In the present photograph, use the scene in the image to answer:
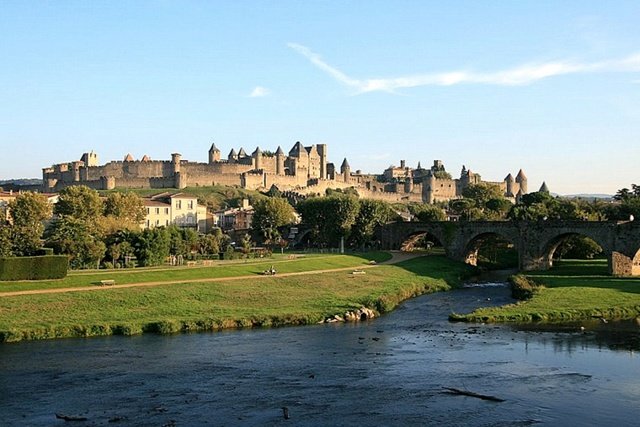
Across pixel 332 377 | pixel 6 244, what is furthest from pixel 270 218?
pixel 332 377

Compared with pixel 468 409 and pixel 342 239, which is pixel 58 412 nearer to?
pixel 468 409

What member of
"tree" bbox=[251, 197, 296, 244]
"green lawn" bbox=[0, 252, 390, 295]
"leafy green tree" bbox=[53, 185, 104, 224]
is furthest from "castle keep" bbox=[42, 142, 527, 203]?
"green lawn" bbox=[0, 252, 390, 295]

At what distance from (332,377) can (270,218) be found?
6324cm

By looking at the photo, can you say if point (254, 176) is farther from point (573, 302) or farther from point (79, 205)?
point (573, 302)

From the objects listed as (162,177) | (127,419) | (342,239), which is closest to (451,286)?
(342,239)

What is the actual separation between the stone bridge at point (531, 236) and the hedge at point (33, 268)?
1556 inches

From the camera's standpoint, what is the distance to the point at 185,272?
46.6m

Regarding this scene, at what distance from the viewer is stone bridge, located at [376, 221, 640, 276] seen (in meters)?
56.4

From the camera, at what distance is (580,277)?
174 ft

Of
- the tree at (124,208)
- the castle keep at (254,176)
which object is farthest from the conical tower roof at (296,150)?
the tree at (124,208)

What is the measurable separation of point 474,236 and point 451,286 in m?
15.7

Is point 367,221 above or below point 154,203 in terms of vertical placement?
below

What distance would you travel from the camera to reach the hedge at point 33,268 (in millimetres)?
39812

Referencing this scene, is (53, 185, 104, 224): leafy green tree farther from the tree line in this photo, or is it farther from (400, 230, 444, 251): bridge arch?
(400, 230, 444, 251): bridge arch
